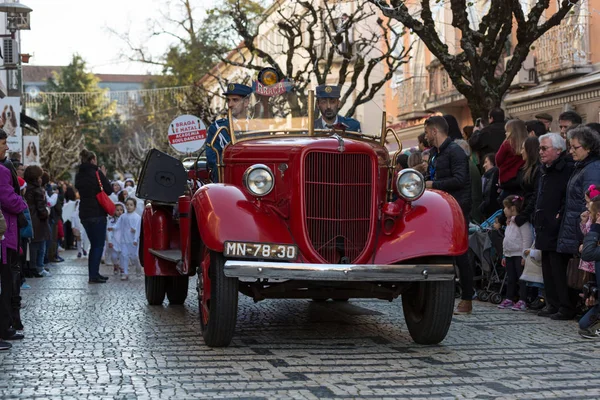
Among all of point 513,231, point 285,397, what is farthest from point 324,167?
point 513,231

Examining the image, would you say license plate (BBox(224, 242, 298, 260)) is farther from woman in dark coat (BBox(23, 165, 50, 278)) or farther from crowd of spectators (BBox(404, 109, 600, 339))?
woman in dark coat (BBox(23, 165, 50, 278))

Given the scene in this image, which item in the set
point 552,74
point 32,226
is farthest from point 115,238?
point 552,74

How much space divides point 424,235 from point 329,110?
6.19 feet

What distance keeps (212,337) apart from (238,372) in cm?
109

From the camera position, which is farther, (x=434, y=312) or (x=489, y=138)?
(x=489, y=138)

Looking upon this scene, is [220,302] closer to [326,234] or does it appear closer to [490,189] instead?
[326,234]

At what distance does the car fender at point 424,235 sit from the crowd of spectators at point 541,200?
4.54 ft

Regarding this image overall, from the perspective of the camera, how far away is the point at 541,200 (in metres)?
11.0

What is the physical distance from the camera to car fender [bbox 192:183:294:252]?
27.3 feet

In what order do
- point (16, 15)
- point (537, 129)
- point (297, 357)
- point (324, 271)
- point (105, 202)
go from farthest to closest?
point (16, 15), point (105, 202), point (537, 129), point (297, 357), point (324, 271)

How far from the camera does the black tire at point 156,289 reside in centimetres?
1245

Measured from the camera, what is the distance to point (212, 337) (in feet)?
27.9

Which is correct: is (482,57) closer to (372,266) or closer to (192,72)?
(372,266)

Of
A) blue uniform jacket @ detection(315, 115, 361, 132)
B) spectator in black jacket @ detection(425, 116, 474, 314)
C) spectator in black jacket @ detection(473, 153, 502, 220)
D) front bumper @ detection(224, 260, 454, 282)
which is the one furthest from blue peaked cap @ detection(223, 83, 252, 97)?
spectator in black jacket @ detection(473, 153, 502, 220)
